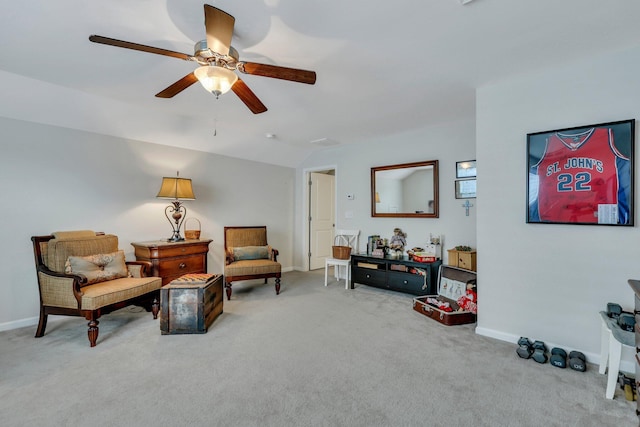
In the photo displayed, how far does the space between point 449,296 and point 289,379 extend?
90.7 inches

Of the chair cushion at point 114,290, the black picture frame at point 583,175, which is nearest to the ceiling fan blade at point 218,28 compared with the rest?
the chair cushion at point 114,290

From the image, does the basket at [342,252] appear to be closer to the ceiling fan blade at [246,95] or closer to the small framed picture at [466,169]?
the small framed picture at [466,169]

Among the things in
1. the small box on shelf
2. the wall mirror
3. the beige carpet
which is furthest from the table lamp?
the small box on shelf

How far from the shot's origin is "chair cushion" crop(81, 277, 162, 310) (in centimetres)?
241

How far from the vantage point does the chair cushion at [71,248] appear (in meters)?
2.64

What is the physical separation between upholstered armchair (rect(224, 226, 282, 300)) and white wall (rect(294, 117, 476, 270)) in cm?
129

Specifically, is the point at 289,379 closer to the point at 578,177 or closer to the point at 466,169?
the point at 578,177

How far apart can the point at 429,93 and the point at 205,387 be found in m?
3.14

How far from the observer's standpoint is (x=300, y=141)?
4723mm

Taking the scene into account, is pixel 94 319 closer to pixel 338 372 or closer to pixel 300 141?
pixel 338 372

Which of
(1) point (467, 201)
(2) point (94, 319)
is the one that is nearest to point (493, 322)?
(1) point (467, 201)

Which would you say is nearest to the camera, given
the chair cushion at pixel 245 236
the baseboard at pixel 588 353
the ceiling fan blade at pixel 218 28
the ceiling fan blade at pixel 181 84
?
the ceiling fan blade at pixel 218 28

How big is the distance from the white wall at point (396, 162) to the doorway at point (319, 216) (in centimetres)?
13

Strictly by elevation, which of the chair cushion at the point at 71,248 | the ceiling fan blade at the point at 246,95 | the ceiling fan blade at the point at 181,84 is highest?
the ceiling fan blade at the point at 181,84
